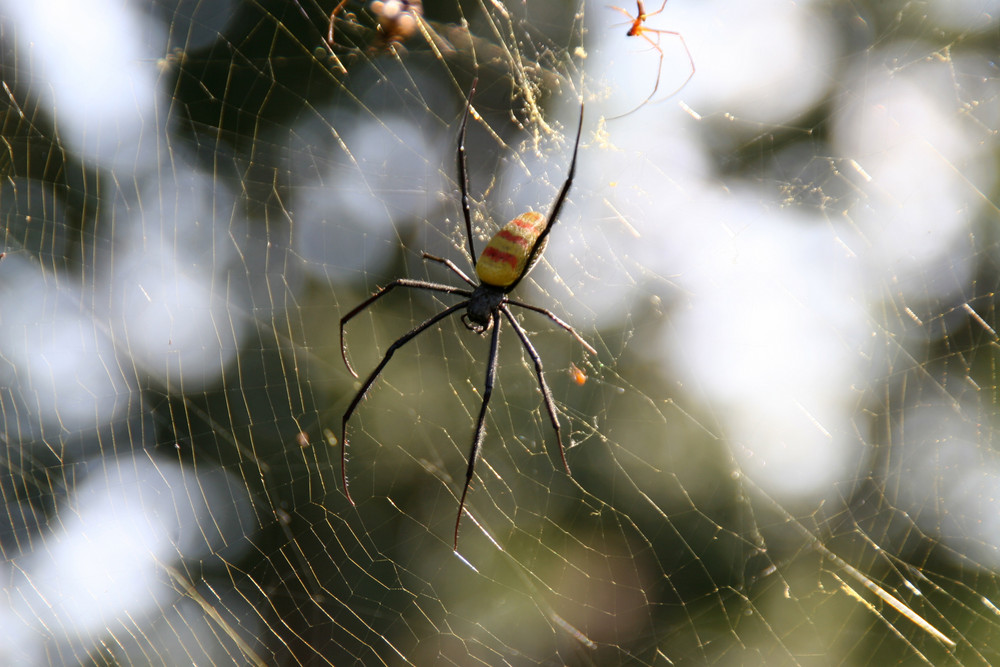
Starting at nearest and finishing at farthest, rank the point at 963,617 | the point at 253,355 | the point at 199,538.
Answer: the point at 963,617 < the point at 199,538 < the point at 253,355

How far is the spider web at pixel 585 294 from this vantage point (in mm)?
3262

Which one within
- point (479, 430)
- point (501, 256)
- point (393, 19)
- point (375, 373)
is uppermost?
point (393, 19)

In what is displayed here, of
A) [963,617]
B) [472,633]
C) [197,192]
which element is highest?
[197,192]

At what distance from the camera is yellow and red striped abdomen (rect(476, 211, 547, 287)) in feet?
8.70

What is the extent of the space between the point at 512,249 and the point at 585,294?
Result: 1.10m

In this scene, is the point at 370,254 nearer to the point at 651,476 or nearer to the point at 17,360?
the point at 17,360

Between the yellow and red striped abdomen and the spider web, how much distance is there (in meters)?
0.75

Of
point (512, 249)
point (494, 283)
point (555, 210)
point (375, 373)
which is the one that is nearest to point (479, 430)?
point (375, 373)

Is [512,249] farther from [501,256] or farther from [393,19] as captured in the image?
[393,19]

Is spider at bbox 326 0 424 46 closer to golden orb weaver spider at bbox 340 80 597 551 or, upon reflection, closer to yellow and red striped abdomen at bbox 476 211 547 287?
golden orb weaver spider at bbox 340 80 597 551

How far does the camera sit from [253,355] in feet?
22.9

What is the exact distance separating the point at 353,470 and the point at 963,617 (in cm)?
520

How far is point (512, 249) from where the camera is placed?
8.75 ft

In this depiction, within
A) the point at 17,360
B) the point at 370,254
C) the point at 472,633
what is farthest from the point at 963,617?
the point at 17,360
